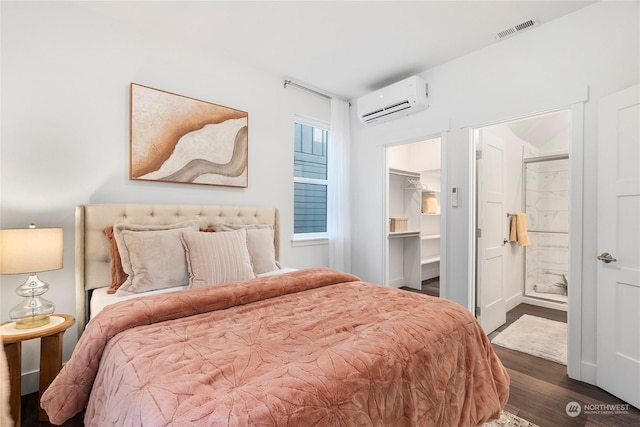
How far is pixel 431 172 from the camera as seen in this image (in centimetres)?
525

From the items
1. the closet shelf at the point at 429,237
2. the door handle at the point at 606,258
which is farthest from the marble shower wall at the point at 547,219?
the door handle at the point at 606,258

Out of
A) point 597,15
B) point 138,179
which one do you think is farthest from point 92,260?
point 597,15

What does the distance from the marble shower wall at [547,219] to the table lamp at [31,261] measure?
5.18 m

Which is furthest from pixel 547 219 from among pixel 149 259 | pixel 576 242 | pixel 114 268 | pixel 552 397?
pixel 114 268

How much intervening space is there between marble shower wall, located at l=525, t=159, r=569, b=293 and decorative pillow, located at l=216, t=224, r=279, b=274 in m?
3.78

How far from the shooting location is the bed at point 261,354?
91 centimetres

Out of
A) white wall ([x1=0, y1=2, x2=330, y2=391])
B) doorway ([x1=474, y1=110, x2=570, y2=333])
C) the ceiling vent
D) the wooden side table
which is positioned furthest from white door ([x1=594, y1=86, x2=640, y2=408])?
the wooden side table

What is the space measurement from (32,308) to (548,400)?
10.4 ft

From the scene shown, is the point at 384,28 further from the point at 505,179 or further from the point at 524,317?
the point at 524,317

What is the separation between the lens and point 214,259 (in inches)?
84.2

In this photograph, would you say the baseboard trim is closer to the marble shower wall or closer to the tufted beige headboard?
the marble shower wall

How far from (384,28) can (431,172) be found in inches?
123

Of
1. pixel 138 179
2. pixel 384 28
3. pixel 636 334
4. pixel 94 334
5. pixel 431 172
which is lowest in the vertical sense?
pixel 636 334

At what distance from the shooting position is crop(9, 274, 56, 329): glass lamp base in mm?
1757
